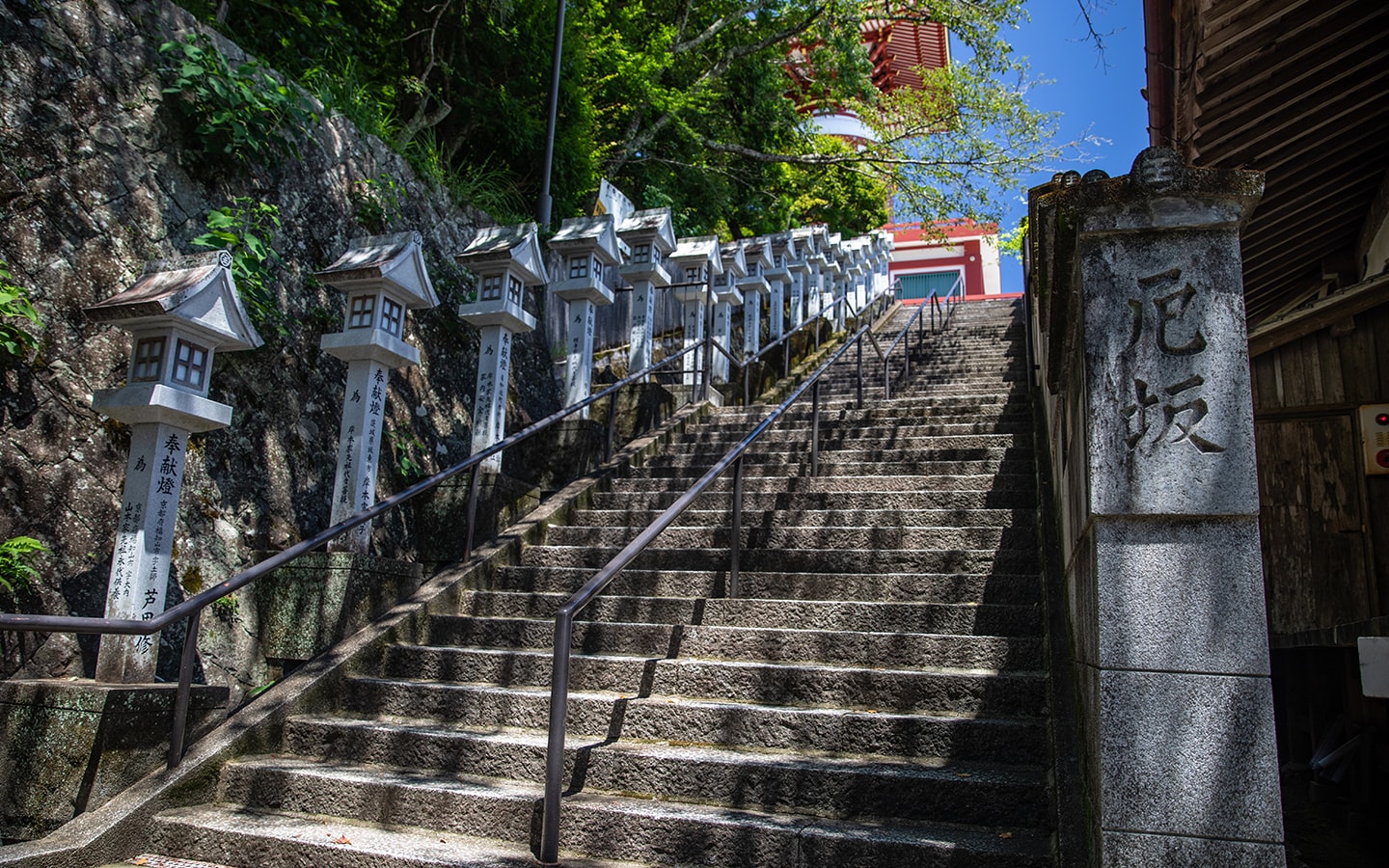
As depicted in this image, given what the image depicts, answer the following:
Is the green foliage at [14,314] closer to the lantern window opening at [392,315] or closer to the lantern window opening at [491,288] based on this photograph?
the lantern window opening at [392,315]

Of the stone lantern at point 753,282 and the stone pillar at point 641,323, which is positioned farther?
the stone lantern at point 753,282

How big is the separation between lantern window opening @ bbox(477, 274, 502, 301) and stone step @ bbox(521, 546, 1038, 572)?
194cm

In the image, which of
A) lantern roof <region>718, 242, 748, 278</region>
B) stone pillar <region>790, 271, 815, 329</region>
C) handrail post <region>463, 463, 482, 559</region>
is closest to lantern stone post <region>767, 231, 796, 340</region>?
stone pillar <region>790, 271, 815, 329</region>

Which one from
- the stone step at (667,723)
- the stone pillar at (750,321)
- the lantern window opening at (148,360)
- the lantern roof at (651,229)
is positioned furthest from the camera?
the stone pillar at (750,321)

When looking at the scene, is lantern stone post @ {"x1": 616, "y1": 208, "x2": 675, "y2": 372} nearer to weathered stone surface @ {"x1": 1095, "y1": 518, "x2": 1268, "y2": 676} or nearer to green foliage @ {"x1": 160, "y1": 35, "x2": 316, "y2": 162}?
green foliage @ {"x1": 160, "y1": 35, "x2": 316, "y2": 162}

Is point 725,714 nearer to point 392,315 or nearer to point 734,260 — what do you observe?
point 392,315

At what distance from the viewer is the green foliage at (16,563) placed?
428 centimetres

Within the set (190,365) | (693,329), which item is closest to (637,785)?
(190,365)

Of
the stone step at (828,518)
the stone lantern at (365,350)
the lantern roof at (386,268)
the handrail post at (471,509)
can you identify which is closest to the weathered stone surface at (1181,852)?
the stone step at (828,518)

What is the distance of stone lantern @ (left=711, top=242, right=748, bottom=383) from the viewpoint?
36.5 ft

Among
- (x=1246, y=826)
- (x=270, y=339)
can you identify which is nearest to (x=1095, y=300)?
(x=1246, y=826)

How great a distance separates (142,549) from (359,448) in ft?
4.96

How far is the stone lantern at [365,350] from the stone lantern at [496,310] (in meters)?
1.07

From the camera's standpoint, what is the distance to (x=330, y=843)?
10.8ft
